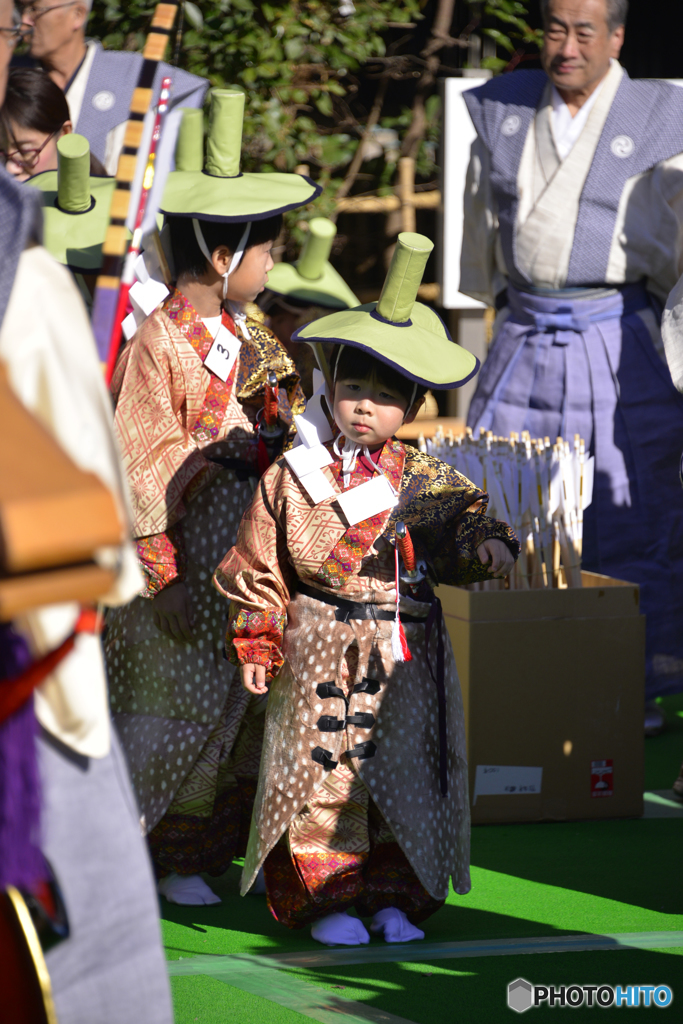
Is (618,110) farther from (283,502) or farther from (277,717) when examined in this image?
(277,717)

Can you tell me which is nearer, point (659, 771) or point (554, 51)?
point (659, 771)

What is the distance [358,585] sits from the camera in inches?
93.9

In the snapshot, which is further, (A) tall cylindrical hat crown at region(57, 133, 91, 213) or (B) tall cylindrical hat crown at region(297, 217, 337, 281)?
(B) tall cylindrical hat crown at region(297, 217, 337, 281)

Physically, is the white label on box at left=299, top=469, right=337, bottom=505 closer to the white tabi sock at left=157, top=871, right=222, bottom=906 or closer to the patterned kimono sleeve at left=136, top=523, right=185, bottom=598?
the patterned kimono sleeve at left=136, top=523, right=185, bottom=598

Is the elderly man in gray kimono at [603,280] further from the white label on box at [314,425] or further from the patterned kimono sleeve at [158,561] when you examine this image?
the patterned kimono sleeve at [158,561]

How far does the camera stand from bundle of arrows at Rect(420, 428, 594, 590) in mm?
3201

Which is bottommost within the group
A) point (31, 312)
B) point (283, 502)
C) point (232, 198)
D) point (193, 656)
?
point (193, 656)

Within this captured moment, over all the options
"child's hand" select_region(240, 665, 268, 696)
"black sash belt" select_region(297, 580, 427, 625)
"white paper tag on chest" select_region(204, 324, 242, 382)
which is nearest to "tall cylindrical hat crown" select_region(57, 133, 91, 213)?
"white paper tag on chest" select_region(204, 324, 242, 382)

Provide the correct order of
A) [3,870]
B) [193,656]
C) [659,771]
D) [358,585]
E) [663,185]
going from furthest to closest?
[663,185]
[659,771]
[193,656]
[358,585]
[3,870]

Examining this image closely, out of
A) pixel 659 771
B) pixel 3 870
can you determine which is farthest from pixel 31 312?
pixel 659 771

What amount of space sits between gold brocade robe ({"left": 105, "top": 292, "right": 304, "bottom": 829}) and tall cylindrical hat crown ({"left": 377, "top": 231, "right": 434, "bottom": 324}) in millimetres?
400

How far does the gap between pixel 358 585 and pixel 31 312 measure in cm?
133

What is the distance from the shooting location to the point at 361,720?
2357 millimetres

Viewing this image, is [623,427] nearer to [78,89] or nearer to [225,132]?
[225,132]
